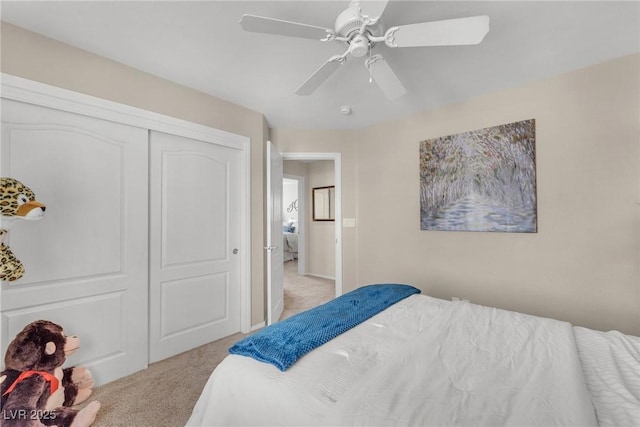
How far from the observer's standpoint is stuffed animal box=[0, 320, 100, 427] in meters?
1.41

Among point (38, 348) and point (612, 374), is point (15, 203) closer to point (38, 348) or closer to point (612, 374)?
point (38, 348)

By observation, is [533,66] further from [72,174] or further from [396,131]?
[72,174]

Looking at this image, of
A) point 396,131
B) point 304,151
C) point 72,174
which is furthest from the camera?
point 304,151

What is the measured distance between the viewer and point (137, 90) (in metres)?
2.16

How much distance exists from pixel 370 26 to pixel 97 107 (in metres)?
1.87

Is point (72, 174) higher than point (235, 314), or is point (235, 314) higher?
point (72, 174)

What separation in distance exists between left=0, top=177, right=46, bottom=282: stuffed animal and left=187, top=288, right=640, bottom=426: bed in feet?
3.87

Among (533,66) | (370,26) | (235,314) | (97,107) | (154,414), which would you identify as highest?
(533,66)

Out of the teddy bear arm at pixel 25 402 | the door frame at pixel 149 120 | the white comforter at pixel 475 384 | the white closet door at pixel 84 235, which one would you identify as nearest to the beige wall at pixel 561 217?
the white comforter at pixel 475 384

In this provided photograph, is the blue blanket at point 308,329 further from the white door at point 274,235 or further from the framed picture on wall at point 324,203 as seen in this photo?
the framed picture on wall at point 324,203

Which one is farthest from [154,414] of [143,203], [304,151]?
[304,151]

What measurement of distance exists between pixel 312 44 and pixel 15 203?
1828 mm

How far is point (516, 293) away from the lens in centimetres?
243

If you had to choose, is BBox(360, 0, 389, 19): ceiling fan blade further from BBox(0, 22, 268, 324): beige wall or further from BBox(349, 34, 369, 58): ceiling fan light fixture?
BBox(0, 22, 268, 324): beige wall
